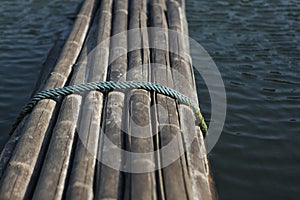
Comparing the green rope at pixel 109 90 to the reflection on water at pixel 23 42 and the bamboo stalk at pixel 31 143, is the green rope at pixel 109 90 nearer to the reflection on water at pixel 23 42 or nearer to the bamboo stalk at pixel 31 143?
the bamboo stalk at pixel 31 143

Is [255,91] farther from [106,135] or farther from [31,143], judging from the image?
[31,143]

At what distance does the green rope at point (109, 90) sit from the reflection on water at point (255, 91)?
0.93 meters

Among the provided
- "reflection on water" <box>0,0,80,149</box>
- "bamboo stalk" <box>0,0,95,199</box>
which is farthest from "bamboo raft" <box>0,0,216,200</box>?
"reflection on water" <box>0,0,80,149</box>

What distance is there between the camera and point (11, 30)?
34.7 ft

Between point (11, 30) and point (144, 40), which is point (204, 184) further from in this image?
point (11, 30)

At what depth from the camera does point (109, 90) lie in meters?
5.89

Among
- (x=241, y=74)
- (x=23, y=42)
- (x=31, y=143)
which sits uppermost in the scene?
(x=31, y=143)

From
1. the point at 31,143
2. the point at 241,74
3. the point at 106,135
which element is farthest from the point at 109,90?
the point at 241,74

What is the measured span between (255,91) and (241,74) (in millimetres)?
679

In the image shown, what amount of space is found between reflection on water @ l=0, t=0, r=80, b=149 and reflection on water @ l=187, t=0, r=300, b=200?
3377mm

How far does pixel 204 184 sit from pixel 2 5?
9461 millimetres

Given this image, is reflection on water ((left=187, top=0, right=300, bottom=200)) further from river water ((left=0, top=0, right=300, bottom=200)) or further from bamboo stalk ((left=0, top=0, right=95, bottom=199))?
bamboo stalk ((left=0, top=0, right=95, bottom=199))

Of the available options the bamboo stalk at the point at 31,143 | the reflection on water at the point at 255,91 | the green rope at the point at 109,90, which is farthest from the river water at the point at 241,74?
the bamboo stalk at the point at 31,143

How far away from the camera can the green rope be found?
5.75 metres
